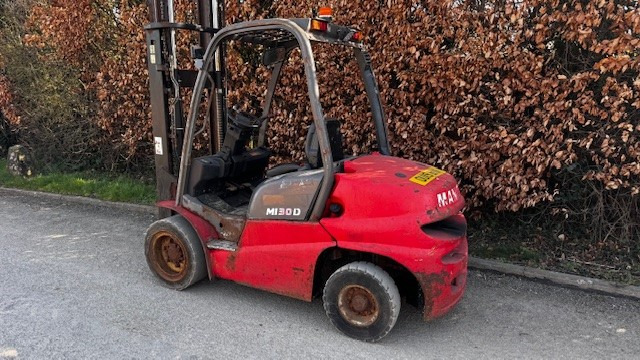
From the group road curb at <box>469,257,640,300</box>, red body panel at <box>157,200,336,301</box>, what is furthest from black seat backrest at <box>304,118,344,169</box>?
road curb at <box>469,257,640,300</box>

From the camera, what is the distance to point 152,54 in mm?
4547

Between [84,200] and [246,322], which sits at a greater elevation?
[246,322]

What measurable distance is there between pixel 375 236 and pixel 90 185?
6.08 metres

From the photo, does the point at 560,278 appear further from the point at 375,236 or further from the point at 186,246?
the point at 186,246

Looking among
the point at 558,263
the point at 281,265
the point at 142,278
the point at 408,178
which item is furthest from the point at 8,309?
the point at 558,263

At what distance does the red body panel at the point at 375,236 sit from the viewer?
320 cm

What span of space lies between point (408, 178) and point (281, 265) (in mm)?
1151

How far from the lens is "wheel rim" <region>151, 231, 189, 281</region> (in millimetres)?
4176

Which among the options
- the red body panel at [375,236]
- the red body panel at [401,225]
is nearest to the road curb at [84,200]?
the red body panel at [375,236]

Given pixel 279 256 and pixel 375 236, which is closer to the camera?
pixel 375 236

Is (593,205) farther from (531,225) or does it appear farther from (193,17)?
(193,17)

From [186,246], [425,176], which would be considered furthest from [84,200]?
[425,176]

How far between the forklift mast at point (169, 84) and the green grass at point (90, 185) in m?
2.44

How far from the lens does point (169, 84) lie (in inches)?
183
